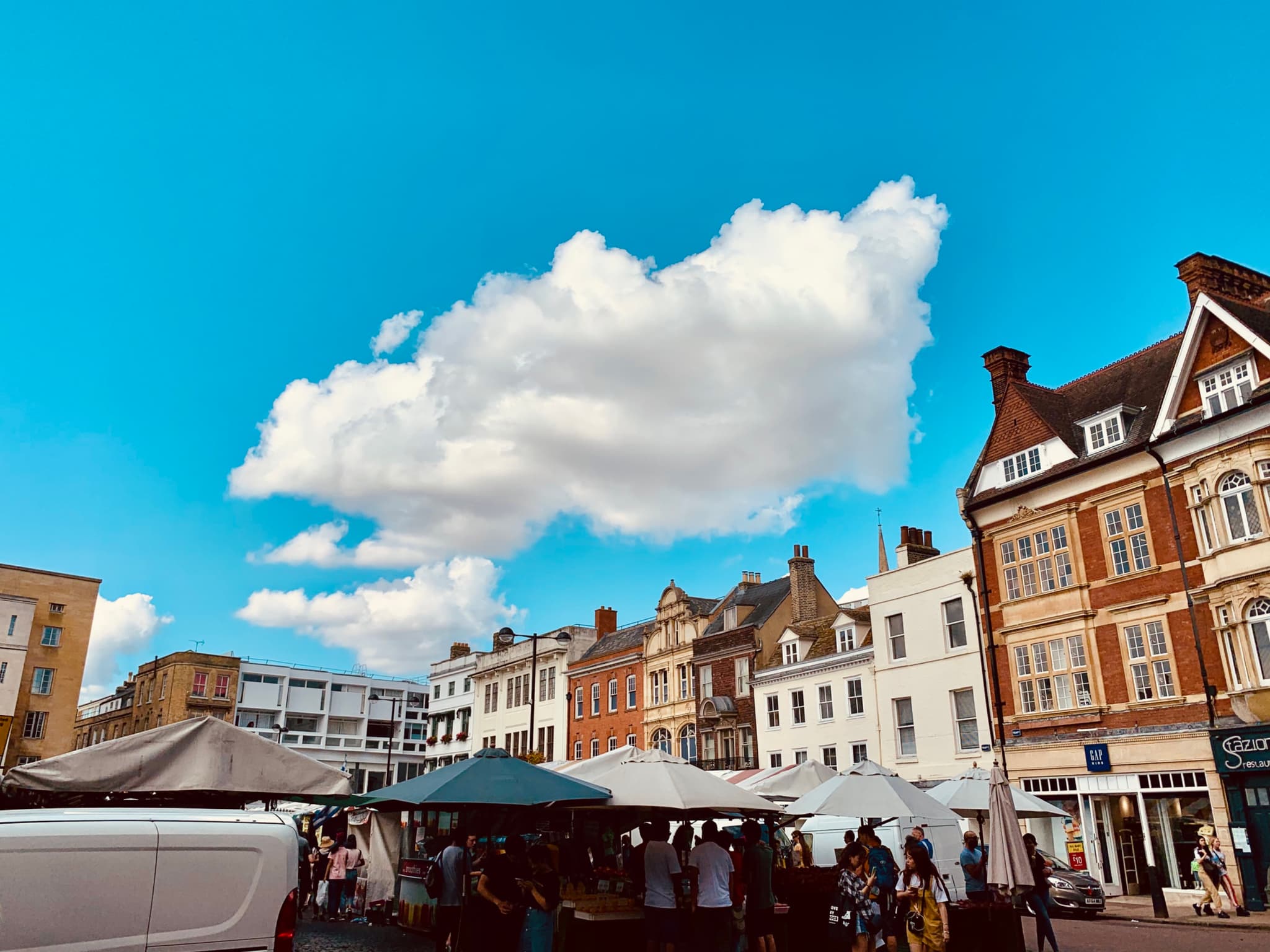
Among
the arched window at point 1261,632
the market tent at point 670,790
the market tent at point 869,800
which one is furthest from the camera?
the arched window at point 1261,632

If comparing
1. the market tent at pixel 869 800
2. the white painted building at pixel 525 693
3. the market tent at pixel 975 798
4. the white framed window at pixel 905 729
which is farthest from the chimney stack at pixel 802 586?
the market tent at pixel 869 800

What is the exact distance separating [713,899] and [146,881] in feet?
23.4

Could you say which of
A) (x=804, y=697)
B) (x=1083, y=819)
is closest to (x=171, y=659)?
(x=804, y=697)

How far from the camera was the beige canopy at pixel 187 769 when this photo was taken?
941 centimetres

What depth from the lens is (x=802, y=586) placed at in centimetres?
4425

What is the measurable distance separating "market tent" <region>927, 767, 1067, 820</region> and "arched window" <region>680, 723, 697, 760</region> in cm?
2554

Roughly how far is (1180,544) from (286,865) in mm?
25187

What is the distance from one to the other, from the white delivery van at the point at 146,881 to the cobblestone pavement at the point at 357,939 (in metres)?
9.14

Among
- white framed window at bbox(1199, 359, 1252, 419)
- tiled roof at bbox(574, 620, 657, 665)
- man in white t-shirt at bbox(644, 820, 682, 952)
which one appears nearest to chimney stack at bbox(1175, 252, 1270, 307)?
white framed window at bbox(1199, 359, 1252, 419)

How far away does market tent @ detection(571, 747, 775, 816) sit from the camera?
12.1m

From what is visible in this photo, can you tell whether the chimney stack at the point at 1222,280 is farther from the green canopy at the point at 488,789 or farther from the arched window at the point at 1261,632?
the green canopy at the point at 488,789

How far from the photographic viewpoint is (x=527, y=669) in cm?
5831

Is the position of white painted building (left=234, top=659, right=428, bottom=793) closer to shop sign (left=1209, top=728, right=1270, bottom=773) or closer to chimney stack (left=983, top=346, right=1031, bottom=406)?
chimney stack (left=983, top=346, right=1031, bottom=406)

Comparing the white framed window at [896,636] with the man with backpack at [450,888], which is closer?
the man with backpack at [450,888]
